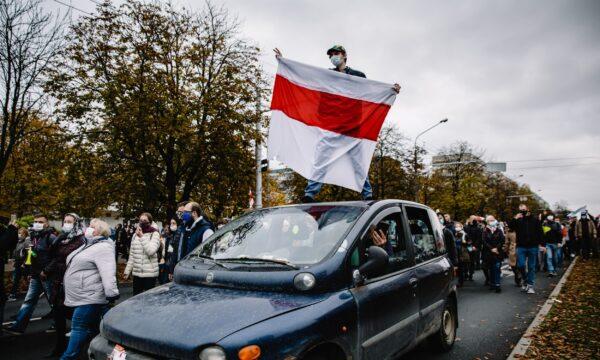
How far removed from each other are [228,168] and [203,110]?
2576mm

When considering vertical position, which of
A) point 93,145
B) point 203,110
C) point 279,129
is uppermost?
point 203,110

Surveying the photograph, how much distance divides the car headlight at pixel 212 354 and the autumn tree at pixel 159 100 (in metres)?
11.6

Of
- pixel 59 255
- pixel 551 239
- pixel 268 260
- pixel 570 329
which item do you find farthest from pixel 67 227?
pixel 551 239

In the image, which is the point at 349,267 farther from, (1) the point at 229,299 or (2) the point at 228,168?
(2) the point at 228,168

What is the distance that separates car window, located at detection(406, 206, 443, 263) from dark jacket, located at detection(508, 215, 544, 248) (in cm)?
675

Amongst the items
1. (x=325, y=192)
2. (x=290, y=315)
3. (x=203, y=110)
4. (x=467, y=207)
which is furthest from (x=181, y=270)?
(x=467, y=207)

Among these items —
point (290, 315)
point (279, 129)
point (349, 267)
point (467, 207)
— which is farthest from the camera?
point (467, 207)

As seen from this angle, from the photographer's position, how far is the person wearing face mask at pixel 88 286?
14.2ft

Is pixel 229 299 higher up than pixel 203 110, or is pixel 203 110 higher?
pixel 203 110

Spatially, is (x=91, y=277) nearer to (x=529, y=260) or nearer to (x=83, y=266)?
(x=83, y=266)

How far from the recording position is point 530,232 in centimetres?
998

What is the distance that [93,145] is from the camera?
1475cm

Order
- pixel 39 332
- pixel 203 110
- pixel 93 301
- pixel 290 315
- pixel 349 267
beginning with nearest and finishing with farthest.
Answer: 1. pixel 290 315
2. pixel 349 267
3. pixel 93 301
4. pixel 39 332
5. pixel 203 110

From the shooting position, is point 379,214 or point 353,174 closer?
point 379,214
